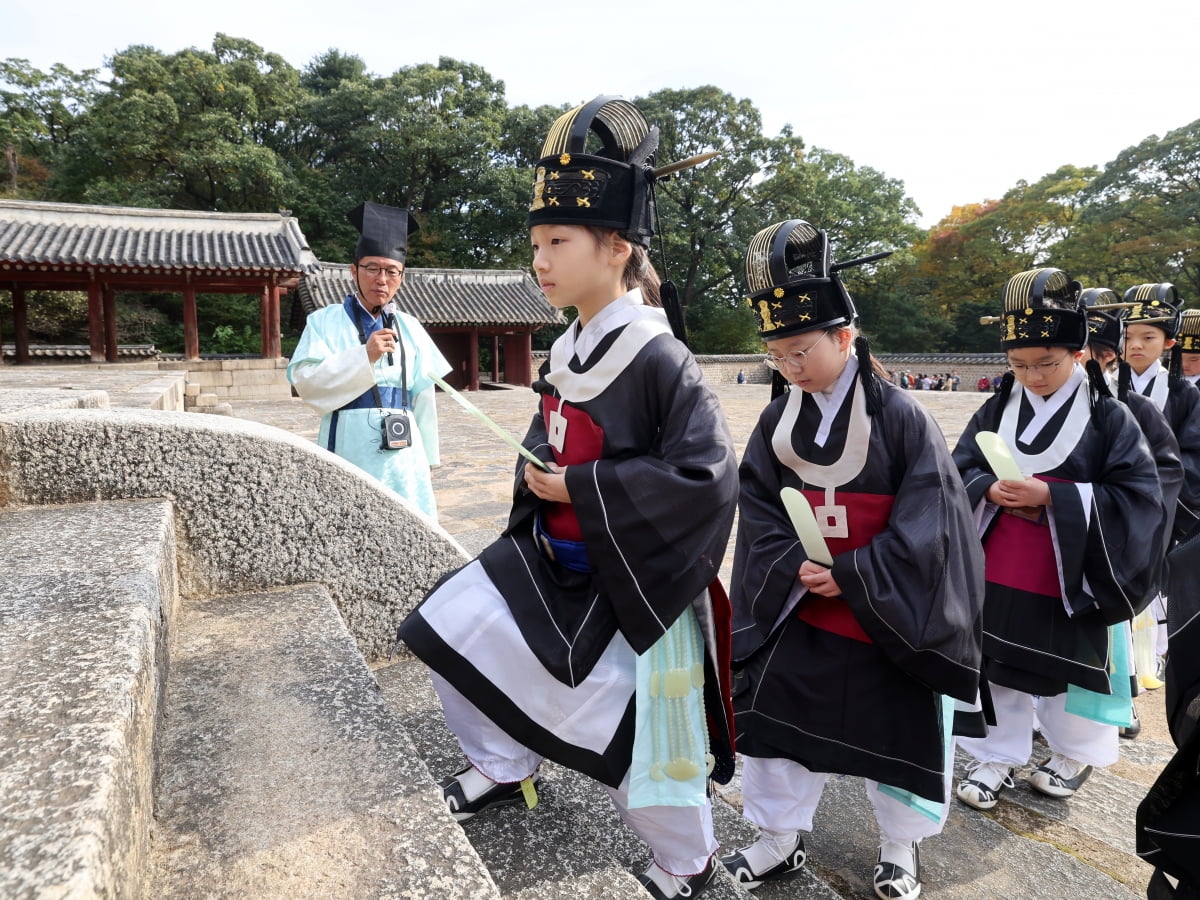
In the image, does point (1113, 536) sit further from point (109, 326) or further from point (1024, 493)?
point (109, 326)

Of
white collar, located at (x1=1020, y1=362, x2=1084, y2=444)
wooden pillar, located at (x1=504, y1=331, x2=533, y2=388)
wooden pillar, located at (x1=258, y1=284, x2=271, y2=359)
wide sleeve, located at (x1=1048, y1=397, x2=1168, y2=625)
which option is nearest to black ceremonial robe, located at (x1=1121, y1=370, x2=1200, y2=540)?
white collar, located at (x1=1020, y1=362, x2=1084, y2=444)

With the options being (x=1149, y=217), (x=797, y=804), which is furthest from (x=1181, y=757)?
(x=1149, y=217)

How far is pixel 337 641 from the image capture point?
2.15m

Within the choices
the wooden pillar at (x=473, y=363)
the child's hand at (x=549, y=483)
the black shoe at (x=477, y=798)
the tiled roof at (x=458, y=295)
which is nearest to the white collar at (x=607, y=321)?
the child's hand at (x=549, y=483)

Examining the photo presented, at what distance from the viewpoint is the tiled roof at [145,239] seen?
17.6 metres

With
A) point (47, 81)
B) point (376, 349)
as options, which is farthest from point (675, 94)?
point (376, 349)

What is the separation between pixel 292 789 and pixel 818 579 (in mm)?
1462

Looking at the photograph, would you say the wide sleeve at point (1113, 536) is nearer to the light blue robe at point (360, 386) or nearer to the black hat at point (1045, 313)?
the black hat at point (1045, 313)

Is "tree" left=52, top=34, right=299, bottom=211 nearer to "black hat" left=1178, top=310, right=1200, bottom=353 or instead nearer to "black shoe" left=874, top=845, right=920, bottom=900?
"black hat" left=1178, top=310, right=1200, bottom=353

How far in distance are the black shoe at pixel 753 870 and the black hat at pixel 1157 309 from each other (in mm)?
3790

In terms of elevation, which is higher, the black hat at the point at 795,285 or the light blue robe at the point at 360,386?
the black hat at the point at 795,285

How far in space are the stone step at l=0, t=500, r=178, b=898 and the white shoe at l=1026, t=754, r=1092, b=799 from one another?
293cm

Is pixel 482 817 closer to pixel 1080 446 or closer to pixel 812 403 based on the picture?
pixel 812 403

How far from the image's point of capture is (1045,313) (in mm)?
2826
